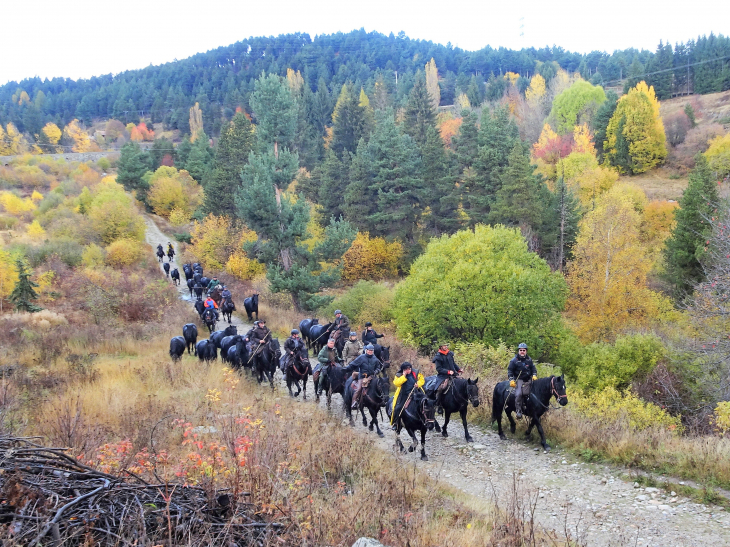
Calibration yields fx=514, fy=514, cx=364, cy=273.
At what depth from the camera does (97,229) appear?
47906 mm

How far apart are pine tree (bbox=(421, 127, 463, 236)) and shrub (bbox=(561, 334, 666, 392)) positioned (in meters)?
24.9

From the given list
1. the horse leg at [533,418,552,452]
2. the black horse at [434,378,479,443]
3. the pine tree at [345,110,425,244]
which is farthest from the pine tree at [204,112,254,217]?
the horse leg at [533,418,552,452]

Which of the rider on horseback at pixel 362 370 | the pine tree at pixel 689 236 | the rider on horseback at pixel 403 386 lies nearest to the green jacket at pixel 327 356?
the rider on horseback at pixel 362 370

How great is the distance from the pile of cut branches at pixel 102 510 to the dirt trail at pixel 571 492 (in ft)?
11.7

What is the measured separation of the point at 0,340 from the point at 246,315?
40.4 feet

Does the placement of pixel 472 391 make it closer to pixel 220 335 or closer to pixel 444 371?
pixel 444 371

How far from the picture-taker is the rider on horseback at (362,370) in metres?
12.9

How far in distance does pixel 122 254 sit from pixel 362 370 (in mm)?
36908

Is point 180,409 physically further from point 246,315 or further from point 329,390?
point 246,315

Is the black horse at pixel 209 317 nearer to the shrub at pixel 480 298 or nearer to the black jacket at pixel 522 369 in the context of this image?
the shrub at pixel 480 298

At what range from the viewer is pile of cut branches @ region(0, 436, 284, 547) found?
4.61 m

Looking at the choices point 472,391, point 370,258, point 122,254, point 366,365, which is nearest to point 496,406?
point 472,391

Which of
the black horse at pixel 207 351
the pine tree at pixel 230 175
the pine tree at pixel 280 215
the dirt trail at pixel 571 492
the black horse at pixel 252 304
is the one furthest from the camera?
the pine tree at pixel 230 175

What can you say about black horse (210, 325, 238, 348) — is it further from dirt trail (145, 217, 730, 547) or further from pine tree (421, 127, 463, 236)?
pine tree (421, 127, 463, 236)
